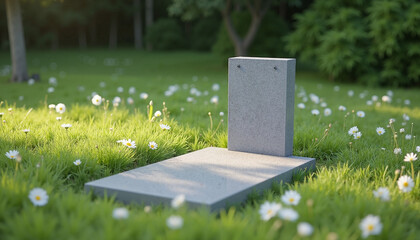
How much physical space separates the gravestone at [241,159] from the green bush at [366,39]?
8.87 metres

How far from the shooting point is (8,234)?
2.60 metres

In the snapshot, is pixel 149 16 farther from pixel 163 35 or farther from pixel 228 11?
pixel 228 11

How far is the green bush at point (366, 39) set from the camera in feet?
40.7

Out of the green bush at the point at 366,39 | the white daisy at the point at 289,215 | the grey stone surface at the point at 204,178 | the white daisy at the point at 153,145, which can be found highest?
the green bush at the point at 366,39

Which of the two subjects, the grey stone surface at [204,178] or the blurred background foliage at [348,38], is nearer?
the grey stone surface at [204,178]

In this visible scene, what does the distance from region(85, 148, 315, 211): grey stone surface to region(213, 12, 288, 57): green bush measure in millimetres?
12844

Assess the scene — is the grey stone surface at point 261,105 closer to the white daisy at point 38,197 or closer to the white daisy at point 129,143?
the white daisy at point 129,143

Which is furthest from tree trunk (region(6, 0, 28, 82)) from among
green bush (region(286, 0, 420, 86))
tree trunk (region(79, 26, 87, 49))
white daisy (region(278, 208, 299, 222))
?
tree trunk (region(79, 26, 87, 49))

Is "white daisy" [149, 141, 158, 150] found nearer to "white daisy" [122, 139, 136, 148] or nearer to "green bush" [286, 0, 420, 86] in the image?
"white daisy" [122, 139, 136, 148]

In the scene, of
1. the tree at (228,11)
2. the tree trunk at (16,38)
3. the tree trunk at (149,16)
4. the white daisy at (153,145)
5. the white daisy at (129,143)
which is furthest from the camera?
the tree trunk at (149,16)

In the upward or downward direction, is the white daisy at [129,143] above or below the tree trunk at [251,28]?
below

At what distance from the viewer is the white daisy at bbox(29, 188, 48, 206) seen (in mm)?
2859

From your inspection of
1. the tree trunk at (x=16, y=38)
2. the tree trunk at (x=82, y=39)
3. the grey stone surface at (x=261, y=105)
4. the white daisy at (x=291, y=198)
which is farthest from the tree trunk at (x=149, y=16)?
the white daisy at (x=291, y=198)

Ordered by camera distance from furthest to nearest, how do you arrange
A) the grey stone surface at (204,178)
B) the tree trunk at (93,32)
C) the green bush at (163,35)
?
the tree trunk at (93,32)
the green bush at (163,35)
the grey stone surface at (204,178)
